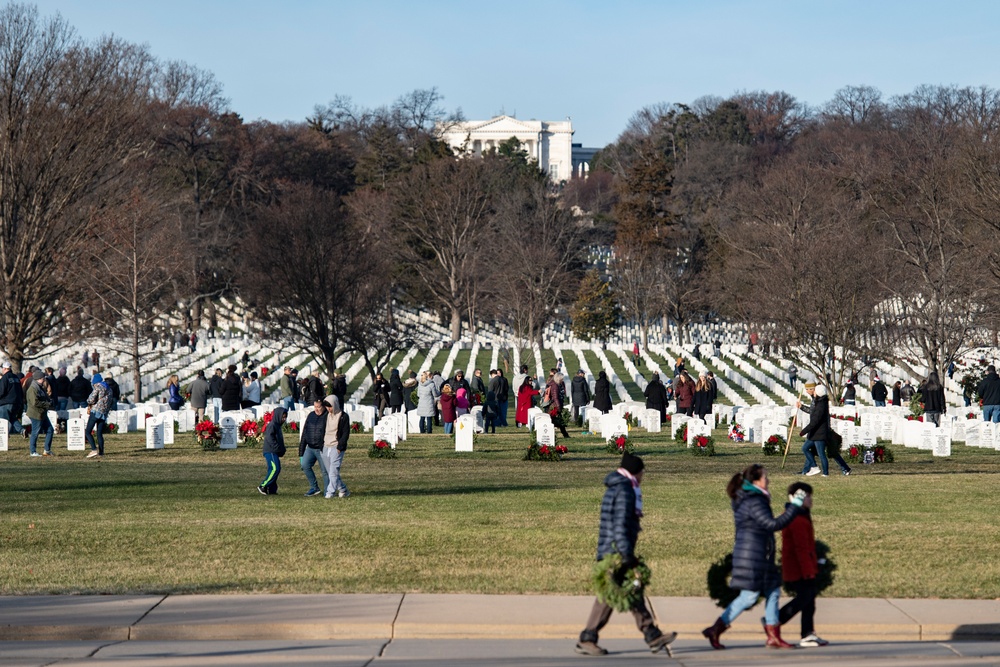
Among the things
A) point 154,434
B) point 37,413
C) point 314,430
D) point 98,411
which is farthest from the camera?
point 154,434

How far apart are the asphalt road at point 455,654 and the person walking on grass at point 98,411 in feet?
47.8

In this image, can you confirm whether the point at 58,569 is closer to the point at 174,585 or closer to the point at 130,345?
the point at 174,585

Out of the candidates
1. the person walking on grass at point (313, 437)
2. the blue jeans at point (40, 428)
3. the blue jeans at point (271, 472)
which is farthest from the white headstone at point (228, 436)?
the person walking on grass at point (313, 437)

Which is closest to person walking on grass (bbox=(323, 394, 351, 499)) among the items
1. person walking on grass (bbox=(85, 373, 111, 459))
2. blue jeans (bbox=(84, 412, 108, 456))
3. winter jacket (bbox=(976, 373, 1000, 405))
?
person walking on grass (bbox=(85, 373, 111, 459))

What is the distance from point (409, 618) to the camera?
1120cm

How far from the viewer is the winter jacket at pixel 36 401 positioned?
83.0ft

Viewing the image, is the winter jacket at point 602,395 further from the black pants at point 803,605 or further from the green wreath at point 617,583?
the green wreath at point 617,583

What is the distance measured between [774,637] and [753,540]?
92 cm

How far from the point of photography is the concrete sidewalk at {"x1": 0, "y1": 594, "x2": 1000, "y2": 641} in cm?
1095

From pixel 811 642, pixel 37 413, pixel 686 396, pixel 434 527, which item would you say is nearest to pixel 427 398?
pixel 686 396

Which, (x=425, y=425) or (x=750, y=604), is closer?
(x=750, y=604)

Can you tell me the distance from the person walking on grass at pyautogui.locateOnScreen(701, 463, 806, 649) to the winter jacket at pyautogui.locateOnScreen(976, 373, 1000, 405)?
21.6 metres

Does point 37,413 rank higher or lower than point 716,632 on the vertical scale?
higher

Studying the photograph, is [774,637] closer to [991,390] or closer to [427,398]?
[991,390]
